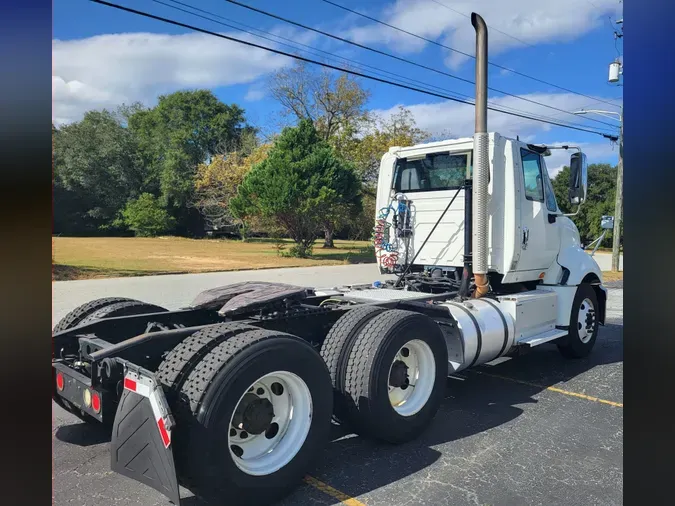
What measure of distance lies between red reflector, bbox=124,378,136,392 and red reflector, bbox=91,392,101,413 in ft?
0.99

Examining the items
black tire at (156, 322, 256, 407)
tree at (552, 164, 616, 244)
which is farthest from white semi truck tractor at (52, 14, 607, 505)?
tree at (552, 164, 616, 244)

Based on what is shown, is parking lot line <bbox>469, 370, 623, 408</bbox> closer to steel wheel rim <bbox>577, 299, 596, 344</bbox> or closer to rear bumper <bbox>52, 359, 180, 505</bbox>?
steel wheel rim <bbox>577, 299, 596, 344</bbox>

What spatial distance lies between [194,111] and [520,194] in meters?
50.2

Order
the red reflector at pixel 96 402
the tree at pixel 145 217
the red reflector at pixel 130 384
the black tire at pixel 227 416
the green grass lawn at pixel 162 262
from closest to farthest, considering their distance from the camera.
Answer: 1. the black tire at pixel 227 416
2. the red reflector at pixel 130 384
3. the red reflector at pixel 96 402
4. the green grass lawn at pixel 162 262
5. the tree at pixel 145 217

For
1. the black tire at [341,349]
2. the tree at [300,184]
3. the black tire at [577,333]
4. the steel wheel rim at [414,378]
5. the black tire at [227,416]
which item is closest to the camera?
the black tire at [227,416]

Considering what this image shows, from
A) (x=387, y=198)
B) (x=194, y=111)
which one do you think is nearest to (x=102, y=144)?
(x=194, y=111)

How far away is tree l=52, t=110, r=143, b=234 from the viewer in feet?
140

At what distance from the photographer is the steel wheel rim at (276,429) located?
348cm

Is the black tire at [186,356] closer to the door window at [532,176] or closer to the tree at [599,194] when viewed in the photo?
the door window at [532,176]

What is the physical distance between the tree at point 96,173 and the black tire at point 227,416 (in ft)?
142

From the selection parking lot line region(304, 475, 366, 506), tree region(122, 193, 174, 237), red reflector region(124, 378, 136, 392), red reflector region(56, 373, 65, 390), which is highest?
tree region(122, 193, 174, 237)

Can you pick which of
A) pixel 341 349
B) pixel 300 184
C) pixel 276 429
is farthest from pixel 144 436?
pixel 300 184

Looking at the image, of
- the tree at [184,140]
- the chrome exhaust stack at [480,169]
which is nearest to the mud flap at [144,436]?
the chrome exhaust stack at [480,169]
